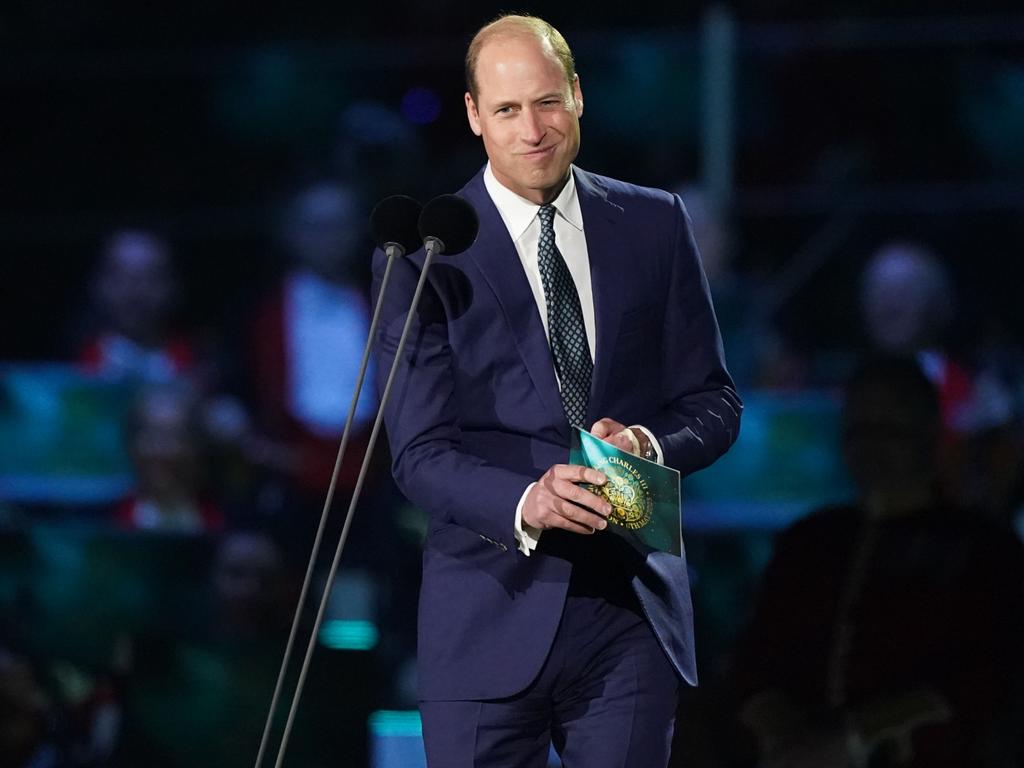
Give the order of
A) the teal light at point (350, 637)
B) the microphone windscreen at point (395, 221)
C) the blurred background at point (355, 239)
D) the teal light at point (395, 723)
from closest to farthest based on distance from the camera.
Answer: the microphone windscreen at point (395, 221) < the teal light at point (395, 723) < the teal light at point (350, 637) < the blurred background at point (355, 239)

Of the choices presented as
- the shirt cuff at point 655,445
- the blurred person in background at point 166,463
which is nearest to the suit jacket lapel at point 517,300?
the shirt cuff at point 655,445

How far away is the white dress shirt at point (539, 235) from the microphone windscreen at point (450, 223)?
0.39 ft

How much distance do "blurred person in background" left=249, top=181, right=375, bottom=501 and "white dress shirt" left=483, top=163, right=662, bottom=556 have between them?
3207 mm

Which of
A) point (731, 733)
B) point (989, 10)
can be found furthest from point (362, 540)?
point (989, 10)

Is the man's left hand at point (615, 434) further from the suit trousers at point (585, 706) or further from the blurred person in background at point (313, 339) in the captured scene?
the blurred person in background at point (313, 339)

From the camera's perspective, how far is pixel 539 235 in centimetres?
218

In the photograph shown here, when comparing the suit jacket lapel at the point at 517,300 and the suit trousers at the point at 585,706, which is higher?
the suit jacket lapel at the point at 517,300

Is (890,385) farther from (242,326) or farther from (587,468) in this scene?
(242,326)

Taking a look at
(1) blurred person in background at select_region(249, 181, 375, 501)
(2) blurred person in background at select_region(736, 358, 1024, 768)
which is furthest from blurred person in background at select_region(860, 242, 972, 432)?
(2) blurred person in background at select_region(736, 358, 1024, 768)

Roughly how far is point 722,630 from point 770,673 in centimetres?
49

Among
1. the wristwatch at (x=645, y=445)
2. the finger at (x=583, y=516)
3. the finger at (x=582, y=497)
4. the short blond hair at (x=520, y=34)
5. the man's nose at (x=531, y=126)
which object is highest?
the short blond hair at (x=520, y=34)

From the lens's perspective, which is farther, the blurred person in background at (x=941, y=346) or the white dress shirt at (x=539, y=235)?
the blurred person in background at (x=941, y=346)

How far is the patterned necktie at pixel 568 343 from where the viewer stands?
6.96 feet

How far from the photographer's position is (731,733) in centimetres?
337
